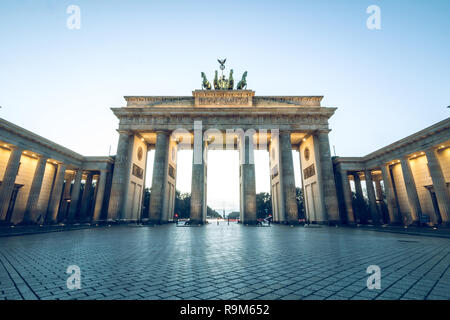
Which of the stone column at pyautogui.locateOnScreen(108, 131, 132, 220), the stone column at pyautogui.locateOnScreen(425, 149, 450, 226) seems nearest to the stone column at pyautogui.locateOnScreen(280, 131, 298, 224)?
the stone column at pyautogui.locateOnScreen(425, 149, 450, 226)

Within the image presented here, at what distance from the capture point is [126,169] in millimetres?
27672

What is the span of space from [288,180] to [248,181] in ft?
17.0

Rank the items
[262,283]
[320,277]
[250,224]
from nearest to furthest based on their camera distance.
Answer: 1. [262,283]
2. [320,277]
3. [250,224]

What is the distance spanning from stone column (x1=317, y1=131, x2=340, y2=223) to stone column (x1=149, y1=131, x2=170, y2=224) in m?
21.0

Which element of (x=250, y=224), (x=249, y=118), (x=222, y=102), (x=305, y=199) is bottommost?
(x=250, y=224)

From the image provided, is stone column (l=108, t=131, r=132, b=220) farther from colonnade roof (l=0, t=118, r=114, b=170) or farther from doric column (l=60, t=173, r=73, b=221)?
doric column (l=60, t=173, r=73, b=221)

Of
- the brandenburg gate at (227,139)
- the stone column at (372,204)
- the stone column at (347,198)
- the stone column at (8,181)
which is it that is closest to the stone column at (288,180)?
the brandenburg gate at (227,139)

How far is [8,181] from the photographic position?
68.8ft

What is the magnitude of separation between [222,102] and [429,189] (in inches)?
1167

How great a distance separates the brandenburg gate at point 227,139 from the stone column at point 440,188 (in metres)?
9.36

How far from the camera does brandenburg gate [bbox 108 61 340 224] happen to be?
2586 cm
